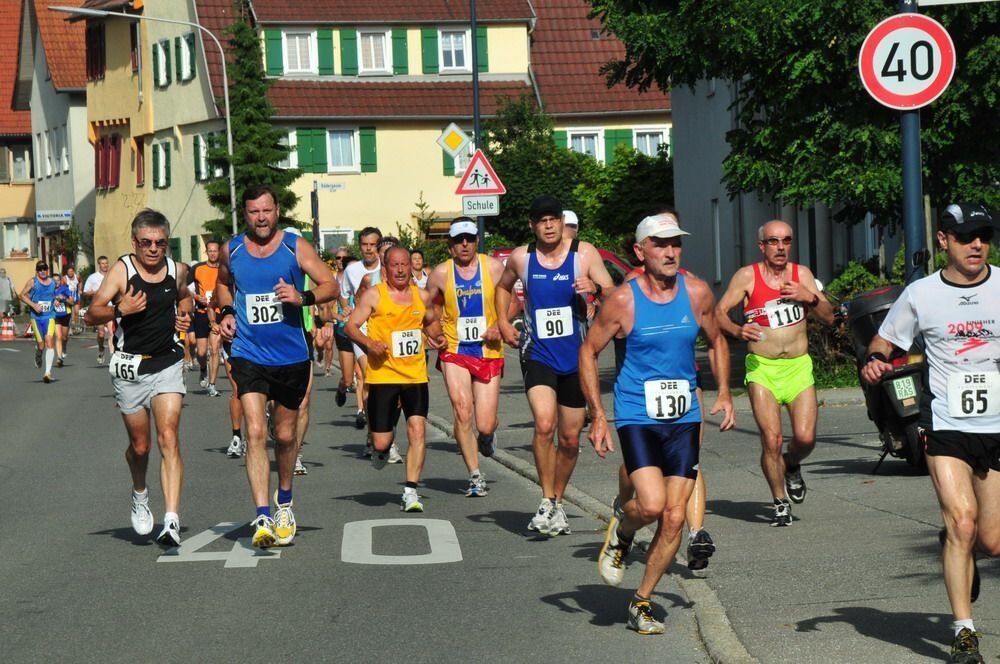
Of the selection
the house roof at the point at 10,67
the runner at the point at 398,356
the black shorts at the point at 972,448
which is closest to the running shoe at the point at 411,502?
the runner at the point at 398,356

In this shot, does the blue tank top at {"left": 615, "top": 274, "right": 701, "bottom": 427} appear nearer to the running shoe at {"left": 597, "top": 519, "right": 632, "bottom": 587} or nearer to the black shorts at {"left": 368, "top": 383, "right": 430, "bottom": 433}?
the running shoe at {"left": 597, "top": 519, "right": 632, "bottom": 587}

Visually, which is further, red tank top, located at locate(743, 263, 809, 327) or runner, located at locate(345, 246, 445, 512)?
runner, located at locate(345, 246, 445, 512)

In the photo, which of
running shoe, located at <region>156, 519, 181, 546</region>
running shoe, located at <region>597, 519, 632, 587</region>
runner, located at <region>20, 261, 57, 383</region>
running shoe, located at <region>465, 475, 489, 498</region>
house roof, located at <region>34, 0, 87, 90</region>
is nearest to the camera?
running shoe, located at <region>597, 519, 632, 587</region>

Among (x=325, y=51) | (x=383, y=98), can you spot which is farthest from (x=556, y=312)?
(x=325, y=51)

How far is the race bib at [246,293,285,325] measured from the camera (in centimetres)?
1083

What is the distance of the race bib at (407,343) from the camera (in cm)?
1323

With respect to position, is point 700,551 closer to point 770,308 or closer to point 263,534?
point 263,534

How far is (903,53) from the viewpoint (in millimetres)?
11609

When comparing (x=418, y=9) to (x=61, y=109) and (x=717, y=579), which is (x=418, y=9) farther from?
(x=717, y=579)

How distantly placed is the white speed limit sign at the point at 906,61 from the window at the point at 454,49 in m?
50.6

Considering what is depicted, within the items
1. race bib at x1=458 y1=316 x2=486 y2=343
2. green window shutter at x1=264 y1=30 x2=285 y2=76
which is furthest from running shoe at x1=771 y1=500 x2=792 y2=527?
green window shutter at x1=264 y1=30 x2=285 y2=76

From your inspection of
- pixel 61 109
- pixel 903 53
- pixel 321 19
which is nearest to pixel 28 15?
pixel 61 109

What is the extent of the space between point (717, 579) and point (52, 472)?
8.81 metres

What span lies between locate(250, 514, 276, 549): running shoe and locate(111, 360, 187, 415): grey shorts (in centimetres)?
106
